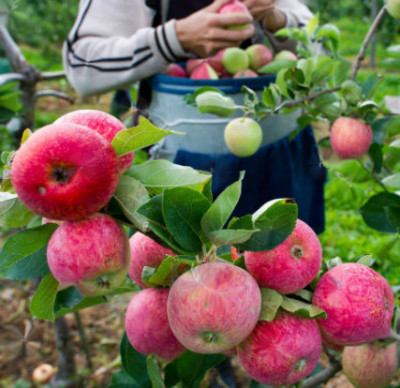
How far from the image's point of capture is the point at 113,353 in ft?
5.75

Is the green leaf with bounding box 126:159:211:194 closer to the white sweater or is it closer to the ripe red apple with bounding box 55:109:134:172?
the ripe red apple with bounding box 55:109:134:172

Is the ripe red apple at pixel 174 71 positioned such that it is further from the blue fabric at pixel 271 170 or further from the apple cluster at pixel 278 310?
the apple cluster at pixel 278 310

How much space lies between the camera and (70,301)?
0.64 meters

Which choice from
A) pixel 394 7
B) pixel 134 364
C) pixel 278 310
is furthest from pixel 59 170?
pixel 394 7

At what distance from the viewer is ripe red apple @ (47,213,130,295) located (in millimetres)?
409

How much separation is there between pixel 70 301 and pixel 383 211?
620 millimetres

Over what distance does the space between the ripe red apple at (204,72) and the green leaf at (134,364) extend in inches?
36.8

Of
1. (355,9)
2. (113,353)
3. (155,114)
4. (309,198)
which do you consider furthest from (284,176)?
(355,9)

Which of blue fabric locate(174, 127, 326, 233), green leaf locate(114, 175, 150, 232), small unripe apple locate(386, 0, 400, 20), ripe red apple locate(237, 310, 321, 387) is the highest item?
small unripe apple locate(386, 0, 400, 20)

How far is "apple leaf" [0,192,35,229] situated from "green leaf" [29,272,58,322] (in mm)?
67

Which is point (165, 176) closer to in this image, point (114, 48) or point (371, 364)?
point (371, 364)

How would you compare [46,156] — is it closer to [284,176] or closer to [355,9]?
[284,176]

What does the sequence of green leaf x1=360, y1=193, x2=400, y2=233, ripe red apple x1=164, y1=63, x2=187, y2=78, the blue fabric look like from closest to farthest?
green leaf x1=360, y1=193, x2=400, y2=233 → the blue fabric → ripe red apple x1=164, y1=63, x2=187, y2=78

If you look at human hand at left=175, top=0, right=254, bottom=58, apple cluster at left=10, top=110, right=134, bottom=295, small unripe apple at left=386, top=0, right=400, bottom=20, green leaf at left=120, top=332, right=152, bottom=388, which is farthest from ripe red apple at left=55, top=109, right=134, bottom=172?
human hand at left=175, top=0, right=254, bottom=58
